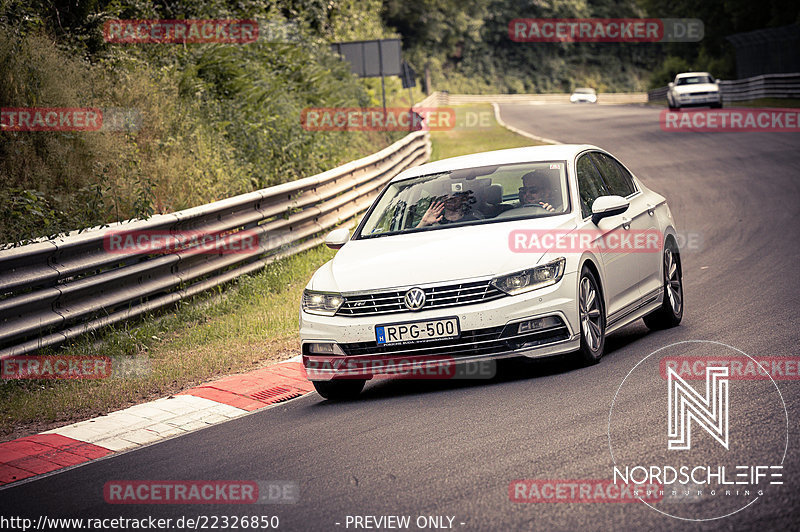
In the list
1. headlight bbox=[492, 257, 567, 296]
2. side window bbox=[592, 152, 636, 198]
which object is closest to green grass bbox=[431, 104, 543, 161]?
side window bbox=[592, 152, 636, 198]

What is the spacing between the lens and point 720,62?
61750 millimetres

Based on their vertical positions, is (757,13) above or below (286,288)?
above

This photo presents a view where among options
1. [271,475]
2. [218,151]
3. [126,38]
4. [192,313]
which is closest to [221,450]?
[271,475]

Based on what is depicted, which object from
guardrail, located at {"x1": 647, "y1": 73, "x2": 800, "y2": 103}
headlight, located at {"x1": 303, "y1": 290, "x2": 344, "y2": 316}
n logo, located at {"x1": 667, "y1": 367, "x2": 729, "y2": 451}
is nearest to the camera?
n logo, located at {"x1": 667, "y1": 367, "x2": 729, "y2": 451}

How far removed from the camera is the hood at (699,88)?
43.2 metres

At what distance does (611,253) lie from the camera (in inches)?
319

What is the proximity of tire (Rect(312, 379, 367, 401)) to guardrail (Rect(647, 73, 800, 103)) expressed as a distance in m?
37.4

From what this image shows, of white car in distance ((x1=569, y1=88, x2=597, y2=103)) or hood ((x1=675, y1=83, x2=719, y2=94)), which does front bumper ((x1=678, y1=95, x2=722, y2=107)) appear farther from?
white car in distance ((x1=569, y1=88, x2=597, y2=103))

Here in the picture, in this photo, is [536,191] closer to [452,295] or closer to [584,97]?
[452,295]

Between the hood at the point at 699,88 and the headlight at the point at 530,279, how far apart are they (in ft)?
126

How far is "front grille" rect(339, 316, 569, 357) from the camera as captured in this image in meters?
7.05

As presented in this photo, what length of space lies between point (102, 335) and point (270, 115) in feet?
32.4

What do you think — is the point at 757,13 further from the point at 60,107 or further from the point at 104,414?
the point at 104,414

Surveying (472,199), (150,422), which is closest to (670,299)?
(472,199)
